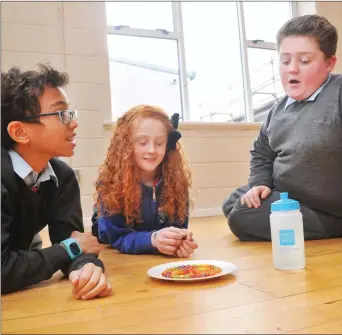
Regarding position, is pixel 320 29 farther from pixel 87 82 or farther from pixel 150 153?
pixel 87 82

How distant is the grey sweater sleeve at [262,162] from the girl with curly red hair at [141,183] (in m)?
0.32

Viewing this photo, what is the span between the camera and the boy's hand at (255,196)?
148cm

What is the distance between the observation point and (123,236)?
135 cm

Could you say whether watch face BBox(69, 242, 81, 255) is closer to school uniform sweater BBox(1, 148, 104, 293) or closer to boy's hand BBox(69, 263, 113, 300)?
school uniform sweater BBox(1, 148, 104, 293)

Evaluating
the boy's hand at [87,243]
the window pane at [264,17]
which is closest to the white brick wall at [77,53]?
the window pane at [264,17]

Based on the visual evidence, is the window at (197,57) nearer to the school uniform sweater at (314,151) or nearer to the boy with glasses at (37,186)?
the school uniform sweater at (314,151)

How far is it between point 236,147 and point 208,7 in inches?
42.6

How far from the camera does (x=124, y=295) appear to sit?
0.82 metres

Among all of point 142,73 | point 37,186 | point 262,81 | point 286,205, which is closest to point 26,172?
point 37,186

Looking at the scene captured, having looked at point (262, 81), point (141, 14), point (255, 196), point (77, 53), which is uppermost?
point (141, 14)

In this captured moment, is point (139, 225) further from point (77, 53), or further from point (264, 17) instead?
point (264, 17)

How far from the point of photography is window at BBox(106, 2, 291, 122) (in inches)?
107

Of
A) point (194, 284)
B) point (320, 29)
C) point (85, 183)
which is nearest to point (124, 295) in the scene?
point (194, 284)

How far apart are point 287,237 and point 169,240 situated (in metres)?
0.37
